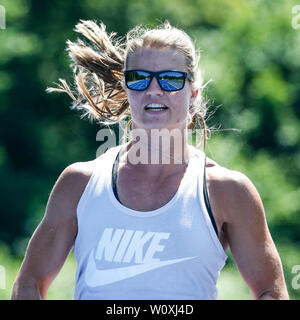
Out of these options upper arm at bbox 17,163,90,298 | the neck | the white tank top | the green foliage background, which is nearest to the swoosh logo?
the white tank top

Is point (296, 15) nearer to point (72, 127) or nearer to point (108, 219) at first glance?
point (72, 127)

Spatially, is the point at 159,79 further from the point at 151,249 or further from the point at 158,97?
the point at 151,249

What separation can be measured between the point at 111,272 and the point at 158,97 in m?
0.56

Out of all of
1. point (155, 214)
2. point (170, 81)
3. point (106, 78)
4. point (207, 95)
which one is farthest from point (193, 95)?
point (207, 95)

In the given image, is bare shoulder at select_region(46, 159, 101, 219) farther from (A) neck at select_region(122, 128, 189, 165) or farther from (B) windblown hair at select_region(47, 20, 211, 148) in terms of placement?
(B) windblown hair at select_region(47, 20, 211, 148)

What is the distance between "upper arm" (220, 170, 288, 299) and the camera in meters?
2.37

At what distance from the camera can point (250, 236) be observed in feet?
7.80

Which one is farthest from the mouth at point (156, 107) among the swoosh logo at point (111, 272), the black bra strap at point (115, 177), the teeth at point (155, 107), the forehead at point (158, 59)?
the swoosh logo at point (111, 272)

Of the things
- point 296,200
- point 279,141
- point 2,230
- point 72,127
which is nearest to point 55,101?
point 72,127

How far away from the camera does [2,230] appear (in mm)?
8195

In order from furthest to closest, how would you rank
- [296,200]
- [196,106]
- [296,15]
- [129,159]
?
[296,15]
[296,200]
[196,106]
[129,159]

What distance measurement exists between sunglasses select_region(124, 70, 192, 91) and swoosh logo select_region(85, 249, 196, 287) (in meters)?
0.54
